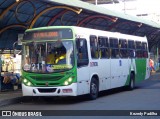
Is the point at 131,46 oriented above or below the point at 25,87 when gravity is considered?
Answer: above

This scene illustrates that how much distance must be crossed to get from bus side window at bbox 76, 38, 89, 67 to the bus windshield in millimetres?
370

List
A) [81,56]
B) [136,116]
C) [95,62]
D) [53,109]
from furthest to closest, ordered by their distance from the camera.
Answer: [95,62] → [81,56] → [53,109] → [136,116]

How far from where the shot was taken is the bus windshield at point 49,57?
13.7 metres

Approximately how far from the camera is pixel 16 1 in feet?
53.0

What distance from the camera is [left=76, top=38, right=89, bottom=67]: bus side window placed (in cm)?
1409

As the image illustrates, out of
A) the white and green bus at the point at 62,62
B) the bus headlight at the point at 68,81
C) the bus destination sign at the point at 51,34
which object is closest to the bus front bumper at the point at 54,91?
the white and green bus at the point at 62,62

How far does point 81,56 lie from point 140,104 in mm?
2681

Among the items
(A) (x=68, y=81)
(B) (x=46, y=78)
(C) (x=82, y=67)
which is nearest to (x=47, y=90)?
(B) (x=46, y=78)

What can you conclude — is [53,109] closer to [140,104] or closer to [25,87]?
[25,87]

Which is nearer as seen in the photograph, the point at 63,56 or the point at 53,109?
the point at 53,109

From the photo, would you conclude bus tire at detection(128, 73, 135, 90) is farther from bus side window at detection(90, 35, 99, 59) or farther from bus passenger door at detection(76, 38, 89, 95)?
bus passenger door at detection(76, 38, 89, 95)

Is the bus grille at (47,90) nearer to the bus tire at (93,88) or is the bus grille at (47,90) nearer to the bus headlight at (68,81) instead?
the bus headlight at (68,81)

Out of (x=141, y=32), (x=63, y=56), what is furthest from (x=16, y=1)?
(x=141, y=32)

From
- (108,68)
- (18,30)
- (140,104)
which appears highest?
(18,30)
